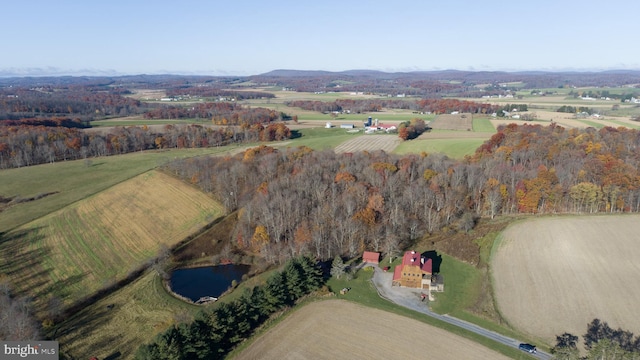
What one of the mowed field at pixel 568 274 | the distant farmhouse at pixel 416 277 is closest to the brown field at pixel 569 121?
the mowed field at pixel 568 274

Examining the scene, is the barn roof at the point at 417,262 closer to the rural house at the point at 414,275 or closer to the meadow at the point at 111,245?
the rural house at the point at 414,275

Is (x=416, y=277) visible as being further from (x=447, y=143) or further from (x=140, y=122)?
(x=140, y=122)

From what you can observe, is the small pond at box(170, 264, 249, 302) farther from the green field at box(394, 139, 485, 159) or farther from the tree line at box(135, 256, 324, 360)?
the green field at box(394, 139, 485, 159)

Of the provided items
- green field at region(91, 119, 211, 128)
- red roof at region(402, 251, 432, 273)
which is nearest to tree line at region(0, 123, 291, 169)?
green field at region(91, 119, 211, 128)

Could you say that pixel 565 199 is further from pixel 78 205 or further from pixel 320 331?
pixel 78 205

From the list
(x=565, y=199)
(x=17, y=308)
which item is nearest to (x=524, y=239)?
(x=565, y=199)

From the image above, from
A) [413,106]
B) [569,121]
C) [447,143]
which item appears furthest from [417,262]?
[413,106]
